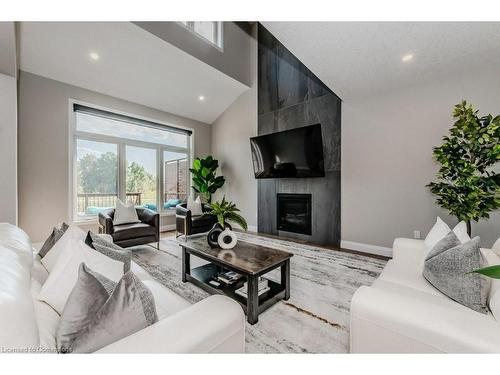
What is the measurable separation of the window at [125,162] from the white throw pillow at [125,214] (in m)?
0.98

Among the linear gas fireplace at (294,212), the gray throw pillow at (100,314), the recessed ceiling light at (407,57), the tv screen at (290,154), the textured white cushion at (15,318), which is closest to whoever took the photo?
the textured white cushion at (15,318)

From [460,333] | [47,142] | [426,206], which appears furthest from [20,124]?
[426,206]

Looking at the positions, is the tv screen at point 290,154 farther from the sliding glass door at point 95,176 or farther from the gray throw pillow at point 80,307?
the gray throw pillow at point 80,307

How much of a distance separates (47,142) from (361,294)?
4.65m

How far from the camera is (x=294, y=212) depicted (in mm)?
4230

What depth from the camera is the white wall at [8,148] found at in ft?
8.75

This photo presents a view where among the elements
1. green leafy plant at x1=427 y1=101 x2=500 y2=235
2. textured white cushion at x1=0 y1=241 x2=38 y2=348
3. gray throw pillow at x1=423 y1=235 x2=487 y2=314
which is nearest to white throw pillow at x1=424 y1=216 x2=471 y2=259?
gray throw pillow at x1=423 y1=235 x2=487 y2=314

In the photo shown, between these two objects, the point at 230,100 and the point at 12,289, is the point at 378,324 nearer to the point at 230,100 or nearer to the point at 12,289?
the point at 12,289

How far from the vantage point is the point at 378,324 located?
0.93 metres

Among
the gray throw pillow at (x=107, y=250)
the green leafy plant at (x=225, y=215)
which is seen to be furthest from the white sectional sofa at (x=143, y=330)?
the green leafy plant at (x=225, y=215)

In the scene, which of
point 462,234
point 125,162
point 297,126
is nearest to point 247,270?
point 462,234

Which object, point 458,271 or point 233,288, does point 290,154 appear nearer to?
point 233,288

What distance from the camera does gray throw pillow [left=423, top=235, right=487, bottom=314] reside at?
42.8 inches

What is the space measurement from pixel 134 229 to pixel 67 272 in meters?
2.36
